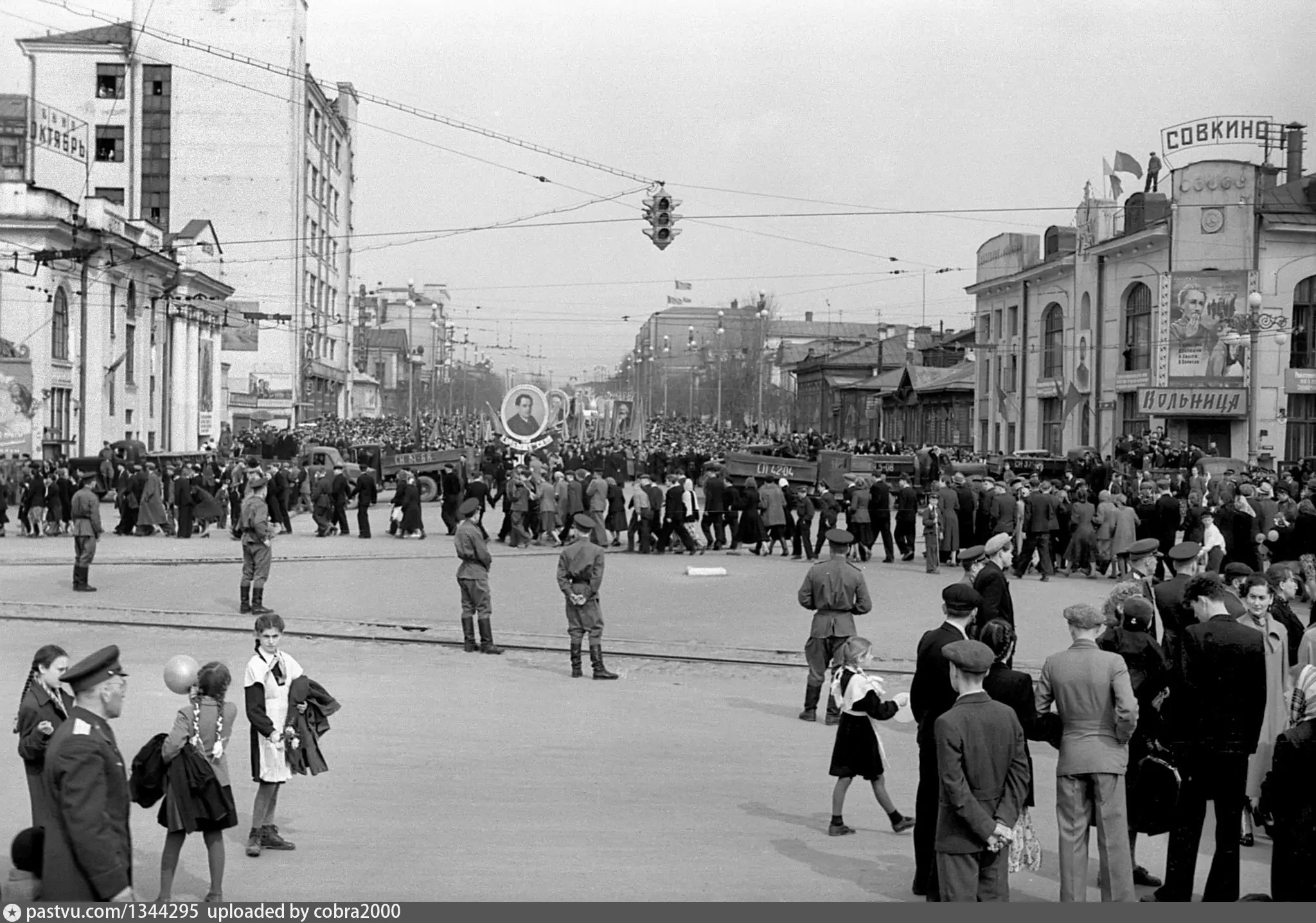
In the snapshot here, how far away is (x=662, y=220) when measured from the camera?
21453 mm

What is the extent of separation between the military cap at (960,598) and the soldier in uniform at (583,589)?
20.5ft

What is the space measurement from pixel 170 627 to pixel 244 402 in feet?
199

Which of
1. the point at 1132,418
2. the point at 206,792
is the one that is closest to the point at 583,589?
the point at 206,792

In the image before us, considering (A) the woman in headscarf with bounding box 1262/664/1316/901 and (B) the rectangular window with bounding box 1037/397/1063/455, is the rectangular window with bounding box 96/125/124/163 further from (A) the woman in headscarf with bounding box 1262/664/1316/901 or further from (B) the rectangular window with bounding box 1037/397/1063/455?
(A) the woman in headscarf with bounding box 1262/664/1316/901

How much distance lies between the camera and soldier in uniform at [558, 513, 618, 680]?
547 inches

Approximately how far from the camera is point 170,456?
46344 mm

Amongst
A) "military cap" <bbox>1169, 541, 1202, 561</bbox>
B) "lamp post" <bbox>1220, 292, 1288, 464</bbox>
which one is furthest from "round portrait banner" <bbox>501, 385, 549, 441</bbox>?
"military cap" <bbox>1169, 541, 1202, 561</bbox>

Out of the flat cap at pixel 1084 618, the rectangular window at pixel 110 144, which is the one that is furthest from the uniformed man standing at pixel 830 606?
the rectangular window at pixel 110 144

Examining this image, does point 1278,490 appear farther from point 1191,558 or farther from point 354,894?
point 354,894

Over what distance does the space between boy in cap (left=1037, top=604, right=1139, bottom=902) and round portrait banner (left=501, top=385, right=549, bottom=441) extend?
89.6 ft

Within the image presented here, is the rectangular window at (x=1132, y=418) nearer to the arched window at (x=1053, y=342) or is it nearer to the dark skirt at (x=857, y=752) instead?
the arched window at (x=1053, y=342)

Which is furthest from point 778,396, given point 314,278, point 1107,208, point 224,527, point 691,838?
point 691,838

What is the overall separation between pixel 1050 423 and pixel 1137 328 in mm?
7346

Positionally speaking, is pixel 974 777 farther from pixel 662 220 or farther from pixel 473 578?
pixel 662 220
